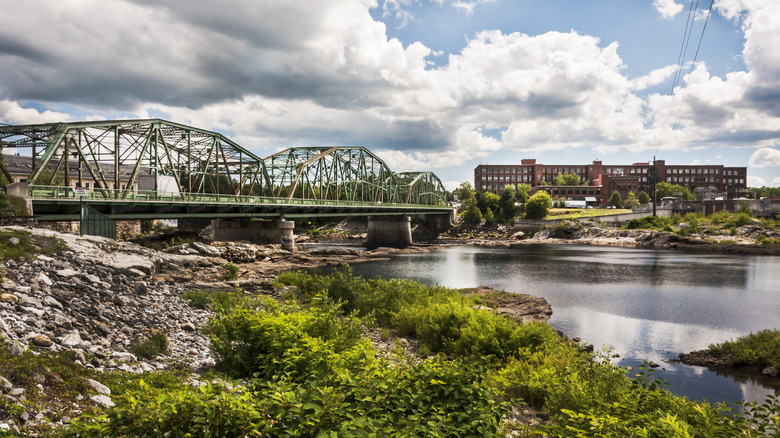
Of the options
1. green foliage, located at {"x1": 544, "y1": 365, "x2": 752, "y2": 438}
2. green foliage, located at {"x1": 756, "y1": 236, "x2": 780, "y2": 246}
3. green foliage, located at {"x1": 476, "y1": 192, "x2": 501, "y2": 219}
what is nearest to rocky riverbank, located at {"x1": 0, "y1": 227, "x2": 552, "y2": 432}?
green foliage, located at {"x1": 544, "y1": 365, "x2": 752, "y2": 438}

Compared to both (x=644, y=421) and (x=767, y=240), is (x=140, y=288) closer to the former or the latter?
(x=644, y=421)

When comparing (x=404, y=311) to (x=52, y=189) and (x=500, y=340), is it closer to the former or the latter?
(x=500, y=340)

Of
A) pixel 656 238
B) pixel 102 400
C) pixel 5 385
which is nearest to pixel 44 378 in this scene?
pixel 5 385

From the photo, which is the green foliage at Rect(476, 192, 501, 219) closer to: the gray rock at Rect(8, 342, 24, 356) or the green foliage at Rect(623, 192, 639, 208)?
the green foliage at Rect(623, 192, 639, 208)

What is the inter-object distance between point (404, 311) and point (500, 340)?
5.69 meters

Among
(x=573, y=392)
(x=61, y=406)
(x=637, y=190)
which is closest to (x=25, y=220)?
(x=61, y=406)

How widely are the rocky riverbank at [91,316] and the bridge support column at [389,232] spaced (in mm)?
69890

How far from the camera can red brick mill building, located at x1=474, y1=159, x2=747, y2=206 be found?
164625 millimetres

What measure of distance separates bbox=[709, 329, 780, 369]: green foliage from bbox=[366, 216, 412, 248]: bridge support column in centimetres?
7692

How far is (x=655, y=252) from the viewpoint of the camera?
6931 cm

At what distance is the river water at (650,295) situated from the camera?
56.1 feet

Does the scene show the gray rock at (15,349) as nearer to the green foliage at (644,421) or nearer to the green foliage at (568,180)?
the green foliage at (644,421)

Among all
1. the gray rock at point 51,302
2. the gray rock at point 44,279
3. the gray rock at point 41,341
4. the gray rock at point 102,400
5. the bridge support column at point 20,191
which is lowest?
the gray rock at point 102,400

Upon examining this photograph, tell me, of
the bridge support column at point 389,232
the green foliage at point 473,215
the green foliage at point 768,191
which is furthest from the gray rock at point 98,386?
Answer: the green foliage at point 768,191
